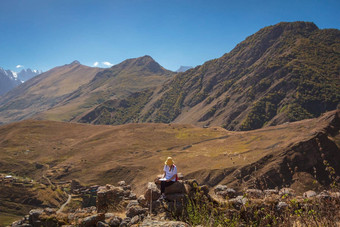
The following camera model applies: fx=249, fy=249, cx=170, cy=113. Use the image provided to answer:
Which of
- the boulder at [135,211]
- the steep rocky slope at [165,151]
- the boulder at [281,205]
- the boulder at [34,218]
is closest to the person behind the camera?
the boulder at [281,205]

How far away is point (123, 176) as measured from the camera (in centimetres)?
6888

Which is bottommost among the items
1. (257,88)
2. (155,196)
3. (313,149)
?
(313,149)

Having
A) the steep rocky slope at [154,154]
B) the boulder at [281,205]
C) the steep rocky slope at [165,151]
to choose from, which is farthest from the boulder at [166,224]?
the steep rocky slope at [165,151]

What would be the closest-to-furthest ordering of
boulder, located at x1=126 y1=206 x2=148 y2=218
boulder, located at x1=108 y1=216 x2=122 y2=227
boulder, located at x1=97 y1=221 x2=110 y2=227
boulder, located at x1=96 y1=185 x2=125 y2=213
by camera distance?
1. boulder, located at x1=97 y1=221 x2=110 y2=227
2. boulder, located at x1=108 y1=216 x2=122 y2=227
3. boulder, located at x1=126 y1=206 x2=148 y2=218
4. boulder, located at x1=96 y1=185 x2=125 y2=213

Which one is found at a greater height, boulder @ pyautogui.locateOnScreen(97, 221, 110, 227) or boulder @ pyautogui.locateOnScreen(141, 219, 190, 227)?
boulder @ pyautogui.locateOnScreen(141, 219, 190, 227)

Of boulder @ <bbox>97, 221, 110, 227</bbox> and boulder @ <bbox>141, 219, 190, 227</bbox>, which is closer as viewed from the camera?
boulder @ <bbox>141, 219, 190, 227</bbox>

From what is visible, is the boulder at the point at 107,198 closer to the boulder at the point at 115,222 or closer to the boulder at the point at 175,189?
the boulder at the point at 115,222

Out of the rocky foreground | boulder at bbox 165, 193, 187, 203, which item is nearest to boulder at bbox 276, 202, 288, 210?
the rocky foreground

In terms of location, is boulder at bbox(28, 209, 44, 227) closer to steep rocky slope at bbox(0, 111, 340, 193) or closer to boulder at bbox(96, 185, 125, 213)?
boulder at bbox(96, 185, 125, 213)

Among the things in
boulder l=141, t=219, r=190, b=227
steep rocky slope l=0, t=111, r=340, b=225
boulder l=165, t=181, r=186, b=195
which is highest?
boulder l=141, t=219, r=190, b=227

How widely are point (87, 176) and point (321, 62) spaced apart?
186027 millimetres

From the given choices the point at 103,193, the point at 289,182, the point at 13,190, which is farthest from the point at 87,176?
the point at 103,193

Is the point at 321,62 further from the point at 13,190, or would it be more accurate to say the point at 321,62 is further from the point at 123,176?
the point at 13,190

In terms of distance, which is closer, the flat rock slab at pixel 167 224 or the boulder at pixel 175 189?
the flat rock slab at pixel 167 224
